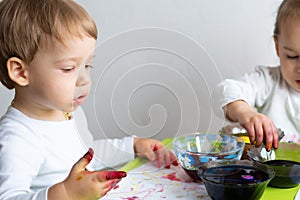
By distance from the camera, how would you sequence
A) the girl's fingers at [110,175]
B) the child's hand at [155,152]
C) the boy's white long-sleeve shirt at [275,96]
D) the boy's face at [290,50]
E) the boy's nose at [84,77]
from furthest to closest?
the boy's white long-sleeve shirt at [275,96] → the boy's face at [290,50] → the child's hand at [155,152] → the boy's nose at [84,77] → the girl's fingers at [110,175]

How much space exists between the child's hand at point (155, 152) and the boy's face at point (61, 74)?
0.48 feet

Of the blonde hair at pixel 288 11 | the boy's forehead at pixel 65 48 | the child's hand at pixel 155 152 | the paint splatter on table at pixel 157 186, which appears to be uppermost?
the blonde hair at pixel 288 11

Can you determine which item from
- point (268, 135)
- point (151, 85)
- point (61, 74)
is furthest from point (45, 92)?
point (268, 135)

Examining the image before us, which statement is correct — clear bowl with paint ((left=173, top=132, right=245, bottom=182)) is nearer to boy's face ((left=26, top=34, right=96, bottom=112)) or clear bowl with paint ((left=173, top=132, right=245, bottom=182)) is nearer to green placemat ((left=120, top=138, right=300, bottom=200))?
green placemat ((left=120, top=138, right=300, bottom=200))

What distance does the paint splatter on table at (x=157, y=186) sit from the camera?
737mm

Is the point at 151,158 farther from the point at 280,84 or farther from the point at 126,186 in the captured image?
the point at 280,84

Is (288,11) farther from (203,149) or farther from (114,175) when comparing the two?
(114,175)

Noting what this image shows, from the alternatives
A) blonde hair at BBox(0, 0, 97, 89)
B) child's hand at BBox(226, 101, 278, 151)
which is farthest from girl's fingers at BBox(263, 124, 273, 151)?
blonde hair at BBox(0, 0, 97, 89)

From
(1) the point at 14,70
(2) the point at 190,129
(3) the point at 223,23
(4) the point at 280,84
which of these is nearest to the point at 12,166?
(1) the point at 14,70

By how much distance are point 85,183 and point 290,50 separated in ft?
2.21

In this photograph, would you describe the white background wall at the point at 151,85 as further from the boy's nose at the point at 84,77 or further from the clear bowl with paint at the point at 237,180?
the clear bowl with paint at the point at 237,180

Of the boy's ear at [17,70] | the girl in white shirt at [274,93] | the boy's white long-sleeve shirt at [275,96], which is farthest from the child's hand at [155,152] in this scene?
the boy's white long-sleeve shirt at [275,96]

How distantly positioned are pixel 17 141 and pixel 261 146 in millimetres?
423

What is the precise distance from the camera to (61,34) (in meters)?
0.80
